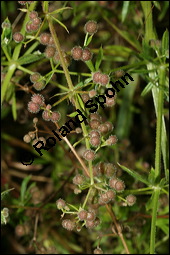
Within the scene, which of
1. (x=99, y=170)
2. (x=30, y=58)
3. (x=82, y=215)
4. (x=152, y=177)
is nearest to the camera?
(x=82, y=215)

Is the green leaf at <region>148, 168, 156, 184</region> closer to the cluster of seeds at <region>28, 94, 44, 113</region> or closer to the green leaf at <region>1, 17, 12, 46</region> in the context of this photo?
the cluster of seeds at <region>28, 94, 44, 113</region>

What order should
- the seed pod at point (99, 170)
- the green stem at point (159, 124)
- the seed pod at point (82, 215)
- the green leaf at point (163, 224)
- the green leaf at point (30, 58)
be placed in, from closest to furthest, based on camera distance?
the seed pod at point (82, 215), the seed pod at point (99, 170), the green stem at point (159, 124), the green leaf at point (30, 58), the green leaf at point (163, 224)

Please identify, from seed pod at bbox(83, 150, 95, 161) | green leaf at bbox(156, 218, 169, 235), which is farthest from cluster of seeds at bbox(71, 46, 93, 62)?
green leaf at bbox(156, 218, 169, 235)

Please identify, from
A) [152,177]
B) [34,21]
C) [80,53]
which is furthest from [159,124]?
[34,21]

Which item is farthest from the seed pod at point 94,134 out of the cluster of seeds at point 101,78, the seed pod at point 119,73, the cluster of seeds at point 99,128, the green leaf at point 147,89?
the green leaf at point 147,89

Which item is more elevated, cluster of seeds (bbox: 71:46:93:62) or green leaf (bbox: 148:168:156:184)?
cluster of seeds (bbox: 71:46:93:62)

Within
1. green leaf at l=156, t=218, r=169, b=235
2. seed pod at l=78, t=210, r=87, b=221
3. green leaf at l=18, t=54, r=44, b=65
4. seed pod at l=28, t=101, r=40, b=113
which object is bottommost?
green leaf at l=156, t=218, r=169, b=235

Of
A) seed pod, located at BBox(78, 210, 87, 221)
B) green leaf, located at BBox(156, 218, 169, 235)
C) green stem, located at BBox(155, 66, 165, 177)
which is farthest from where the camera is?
green leaf, located at BBox(156, 218, 169, 235)

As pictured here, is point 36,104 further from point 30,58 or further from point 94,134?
point 30,58

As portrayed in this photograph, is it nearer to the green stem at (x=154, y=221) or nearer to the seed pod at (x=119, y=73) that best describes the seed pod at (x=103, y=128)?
the seed pod at (x=119, y=73)

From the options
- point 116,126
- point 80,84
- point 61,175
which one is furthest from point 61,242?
point 80,84

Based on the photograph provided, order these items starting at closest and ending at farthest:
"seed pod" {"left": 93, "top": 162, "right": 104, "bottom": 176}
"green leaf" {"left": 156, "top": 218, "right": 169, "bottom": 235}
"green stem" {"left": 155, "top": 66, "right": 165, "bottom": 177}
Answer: "seed pod" {"left": 93, "top": 162, "right": 104, "bottom": 176}, "green stem" {"left": 155, "top": 66, "right": 165, "bottom": 177}, "green leaf" {"left": 156, "top": 218, "right": 169, "bottom": 235}

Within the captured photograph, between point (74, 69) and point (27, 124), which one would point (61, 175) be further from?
point (74, 69)
